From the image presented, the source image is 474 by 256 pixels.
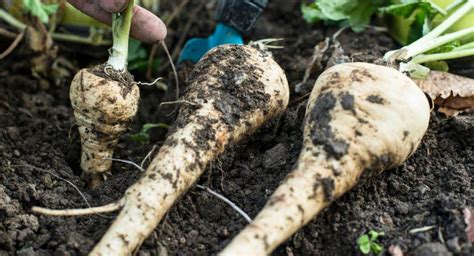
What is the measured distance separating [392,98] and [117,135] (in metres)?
0.84

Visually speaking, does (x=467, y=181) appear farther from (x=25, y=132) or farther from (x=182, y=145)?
(x=25, y=132)

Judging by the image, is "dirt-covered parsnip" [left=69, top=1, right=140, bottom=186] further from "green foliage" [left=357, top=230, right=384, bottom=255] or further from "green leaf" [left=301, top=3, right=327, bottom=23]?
"green leaf" [left=301, top=3, right=327, bottom=23]

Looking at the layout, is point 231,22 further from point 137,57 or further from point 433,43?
point 433,43

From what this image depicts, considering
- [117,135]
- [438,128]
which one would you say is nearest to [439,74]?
[438,128]

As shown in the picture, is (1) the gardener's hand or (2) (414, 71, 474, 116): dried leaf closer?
(1) the gardener's hand

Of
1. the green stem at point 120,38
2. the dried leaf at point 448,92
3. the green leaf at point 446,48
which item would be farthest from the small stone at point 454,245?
the green stem at point 120,38

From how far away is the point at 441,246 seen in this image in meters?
1.47

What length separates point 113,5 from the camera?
5.57ft

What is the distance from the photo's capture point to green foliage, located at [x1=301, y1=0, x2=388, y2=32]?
2.36 m

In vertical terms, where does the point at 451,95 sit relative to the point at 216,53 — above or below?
below

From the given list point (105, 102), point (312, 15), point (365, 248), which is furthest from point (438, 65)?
point (105, 102)

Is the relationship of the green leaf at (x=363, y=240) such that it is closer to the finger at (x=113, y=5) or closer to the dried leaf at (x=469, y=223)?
the dried leaf at (x=469, y=223)

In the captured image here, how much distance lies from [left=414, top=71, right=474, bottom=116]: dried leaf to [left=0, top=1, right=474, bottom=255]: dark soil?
0.18ft

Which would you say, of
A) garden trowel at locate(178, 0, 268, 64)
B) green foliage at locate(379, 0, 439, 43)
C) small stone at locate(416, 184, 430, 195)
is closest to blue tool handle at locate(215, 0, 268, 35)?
garden trowel at locate(178, 0, 268, 64)
